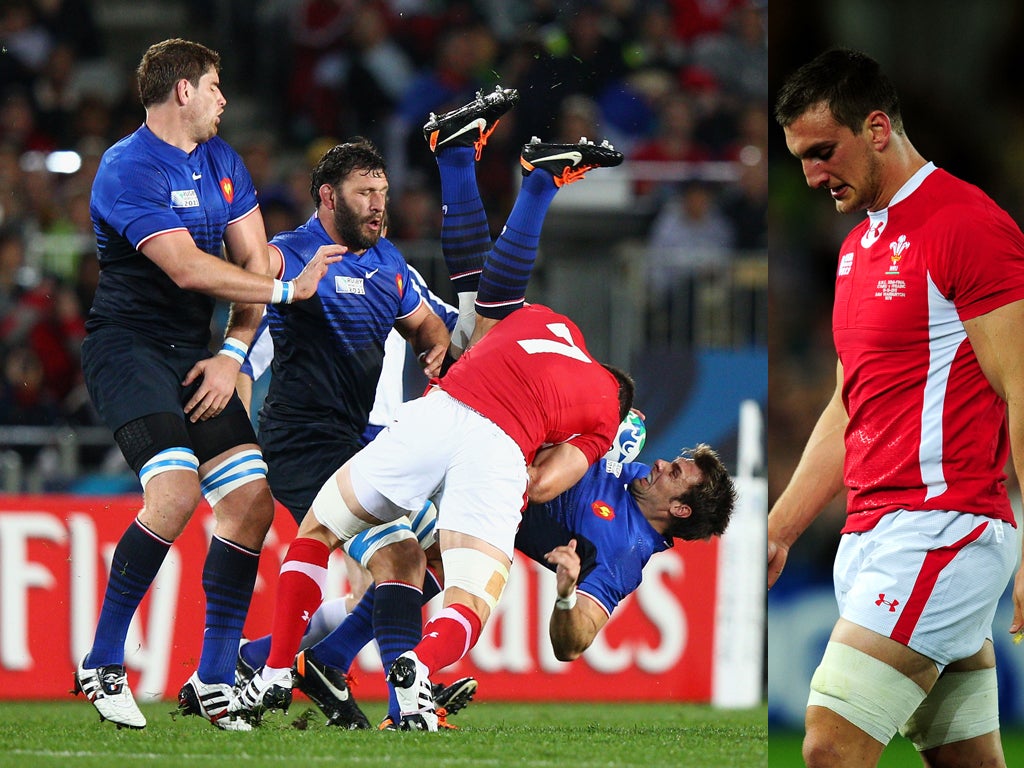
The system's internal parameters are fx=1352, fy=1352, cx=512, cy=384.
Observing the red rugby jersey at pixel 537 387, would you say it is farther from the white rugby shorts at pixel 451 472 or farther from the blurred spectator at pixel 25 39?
the blurred spectator at pixel 25 39

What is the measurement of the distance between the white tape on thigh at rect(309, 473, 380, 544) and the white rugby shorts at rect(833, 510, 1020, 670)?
162 centimetres

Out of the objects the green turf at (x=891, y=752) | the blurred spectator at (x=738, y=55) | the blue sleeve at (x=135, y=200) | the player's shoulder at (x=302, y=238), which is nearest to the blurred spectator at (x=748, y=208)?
the blurred spectator at (x=738, y=55)

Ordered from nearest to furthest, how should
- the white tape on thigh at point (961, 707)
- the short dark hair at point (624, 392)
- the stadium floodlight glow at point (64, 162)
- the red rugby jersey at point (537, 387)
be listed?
the white tape on thigh at point (961, 707) < the red rugby jersey at point (537, 387) < the short dark hair at point (624, 392) < the stadium floodlight glow at point (64, 162)

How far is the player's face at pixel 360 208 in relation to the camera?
4672 mm

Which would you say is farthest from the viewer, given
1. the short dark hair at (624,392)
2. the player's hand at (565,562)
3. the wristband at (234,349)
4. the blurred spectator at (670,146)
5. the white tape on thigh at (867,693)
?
the blurred spectator at (670,146)

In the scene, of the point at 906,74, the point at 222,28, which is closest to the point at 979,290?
the point at 906,74

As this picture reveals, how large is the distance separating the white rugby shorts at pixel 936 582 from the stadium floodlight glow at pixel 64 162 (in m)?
5.03

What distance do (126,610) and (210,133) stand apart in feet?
5.13

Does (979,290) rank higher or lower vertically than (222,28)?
lower

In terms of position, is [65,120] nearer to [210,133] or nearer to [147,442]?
[210,133]

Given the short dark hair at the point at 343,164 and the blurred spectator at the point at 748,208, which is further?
the blurred spectator at the point at 748,208

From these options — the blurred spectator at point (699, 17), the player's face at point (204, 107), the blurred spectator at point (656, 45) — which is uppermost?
the blurred spectator at point (699, 17)

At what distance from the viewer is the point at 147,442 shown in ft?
13.8

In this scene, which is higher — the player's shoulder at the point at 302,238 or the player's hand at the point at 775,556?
the player's shoulder at the point at 302,238
